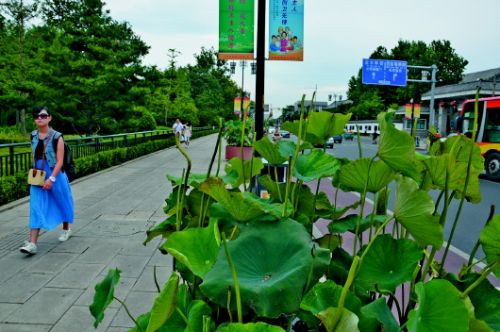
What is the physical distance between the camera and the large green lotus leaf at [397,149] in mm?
912

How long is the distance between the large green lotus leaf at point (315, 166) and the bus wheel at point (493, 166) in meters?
15.2

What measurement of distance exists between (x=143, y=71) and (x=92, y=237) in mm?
14965

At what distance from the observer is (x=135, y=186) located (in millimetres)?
10609

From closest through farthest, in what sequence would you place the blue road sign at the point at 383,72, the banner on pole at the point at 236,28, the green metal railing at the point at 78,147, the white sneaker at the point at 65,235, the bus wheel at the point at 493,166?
1. the white sneaker at the point at 65,235
2. the banner on pole at the point at 236,28
3. the green metal railing at the point at 78,147
4. the bus wheel at the point at 493,166
5. the blue road sign at the point at 383,72

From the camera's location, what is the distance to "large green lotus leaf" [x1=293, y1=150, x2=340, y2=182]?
1.09 m

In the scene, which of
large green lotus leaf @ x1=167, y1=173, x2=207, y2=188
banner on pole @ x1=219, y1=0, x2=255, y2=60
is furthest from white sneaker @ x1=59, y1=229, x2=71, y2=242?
large green lotus leaf @ x1=167, y1=173, x2=207, y2=188

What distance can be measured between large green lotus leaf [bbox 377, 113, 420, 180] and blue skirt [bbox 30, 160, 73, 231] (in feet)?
16.1

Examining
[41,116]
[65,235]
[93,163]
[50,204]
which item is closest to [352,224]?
[41,116]

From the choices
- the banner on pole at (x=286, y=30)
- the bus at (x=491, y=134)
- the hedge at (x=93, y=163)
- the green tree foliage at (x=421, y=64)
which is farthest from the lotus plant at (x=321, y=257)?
the green tree foliage at (x=421, y=64)

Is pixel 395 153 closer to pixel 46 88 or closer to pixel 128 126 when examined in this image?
pixel 46 88

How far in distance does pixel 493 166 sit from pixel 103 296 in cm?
1621

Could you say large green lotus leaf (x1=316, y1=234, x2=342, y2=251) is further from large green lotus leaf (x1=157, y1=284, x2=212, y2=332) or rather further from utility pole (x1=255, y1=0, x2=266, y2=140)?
utility pole (x1=255, y1=0, x2=266, y2=140)

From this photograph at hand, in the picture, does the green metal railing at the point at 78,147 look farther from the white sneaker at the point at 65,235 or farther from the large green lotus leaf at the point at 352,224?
the large green lotus leaf at the point at 352,224

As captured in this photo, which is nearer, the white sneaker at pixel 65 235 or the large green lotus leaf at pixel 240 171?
the large green lotus leaf at pixel 240 171
